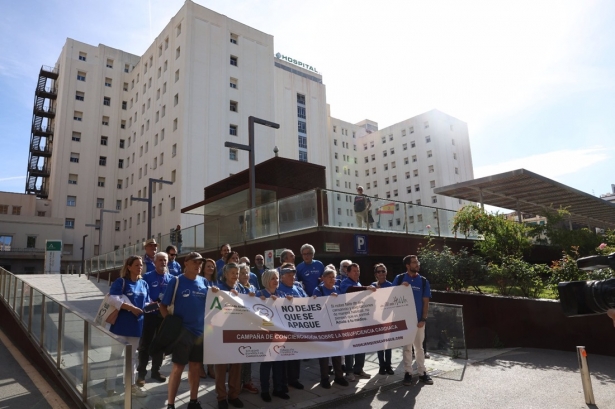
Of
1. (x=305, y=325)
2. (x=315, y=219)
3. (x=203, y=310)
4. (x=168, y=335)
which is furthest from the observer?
(x=315, y=219)

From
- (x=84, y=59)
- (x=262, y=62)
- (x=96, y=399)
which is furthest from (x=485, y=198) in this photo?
(x=84, y=59)

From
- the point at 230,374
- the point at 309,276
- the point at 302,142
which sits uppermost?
the point at 302,142

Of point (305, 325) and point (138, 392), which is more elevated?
point (305, 325)

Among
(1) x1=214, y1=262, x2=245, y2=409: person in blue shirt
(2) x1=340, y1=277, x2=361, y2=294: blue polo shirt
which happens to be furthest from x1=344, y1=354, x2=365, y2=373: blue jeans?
(1) x1=214, y1=262, x2=245, y2=409: person in blue shirt

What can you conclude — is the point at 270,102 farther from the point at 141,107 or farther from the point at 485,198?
the point at 485,198

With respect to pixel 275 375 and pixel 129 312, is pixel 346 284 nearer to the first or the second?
pixel 275 375

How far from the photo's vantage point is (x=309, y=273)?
7926 mm

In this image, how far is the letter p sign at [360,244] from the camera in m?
13.6

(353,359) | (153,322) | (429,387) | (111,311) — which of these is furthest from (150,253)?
(429,387)

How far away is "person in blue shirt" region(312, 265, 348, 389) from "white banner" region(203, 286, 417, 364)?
0.22m

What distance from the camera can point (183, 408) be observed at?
5.44 metres

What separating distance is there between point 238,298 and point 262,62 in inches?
2024

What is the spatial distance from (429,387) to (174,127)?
44.1 meters

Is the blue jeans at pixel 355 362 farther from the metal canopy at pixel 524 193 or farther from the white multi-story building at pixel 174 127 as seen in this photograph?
the white multi-story building at pixel 174 127
